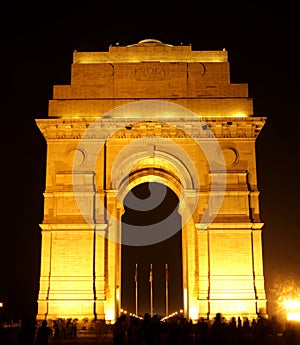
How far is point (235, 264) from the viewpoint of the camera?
3166 cm

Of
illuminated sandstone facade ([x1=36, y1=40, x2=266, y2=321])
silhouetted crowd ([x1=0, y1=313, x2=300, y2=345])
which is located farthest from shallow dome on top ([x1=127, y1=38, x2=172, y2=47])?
silhouetted crowd ([x1=0, y1=313, x2=300, y2=345])

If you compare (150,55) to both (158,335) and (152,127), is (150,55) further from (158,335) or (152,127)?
(158,335)

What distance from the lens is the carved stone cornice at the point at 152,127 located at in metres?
33.2

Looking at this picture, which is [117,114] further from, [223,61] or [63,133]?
[223,61]

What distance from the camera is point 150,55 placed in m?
35.8

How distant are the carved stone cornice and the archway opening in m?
21.0

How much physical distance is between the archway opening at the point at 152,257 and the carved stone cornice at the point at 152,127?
21047 millimetres

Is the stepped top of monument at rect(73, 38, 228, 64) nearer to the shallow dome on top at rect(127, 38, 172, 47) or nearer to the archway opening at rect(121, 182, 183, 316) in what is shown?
the shallow dome on top at rect(127, 38, 172, 47)

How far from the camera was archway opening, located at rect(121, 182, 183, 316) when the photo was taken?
5584cm

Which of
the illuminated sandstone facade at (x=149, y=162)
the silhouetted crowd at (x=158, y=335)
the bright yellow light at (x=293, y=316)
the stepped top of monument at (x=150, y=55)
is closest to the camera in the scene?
the silhouetted crowd at (x=158, y=335)

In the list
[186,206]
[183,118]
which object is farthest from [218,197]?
[183,118]

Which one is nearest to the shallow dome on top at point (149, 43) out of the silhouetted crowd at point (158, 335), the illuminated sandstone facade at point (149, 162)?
the illuminated sandstone facade at point (149, 162)

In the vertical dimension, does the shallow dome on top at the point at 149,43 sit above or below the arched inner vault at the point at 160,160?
above

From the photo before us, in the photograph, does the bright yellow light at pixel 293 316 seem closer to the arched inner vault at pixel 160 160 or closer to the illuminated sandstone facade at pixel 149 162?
the illuminated sandstone facade at pixel 149 162
